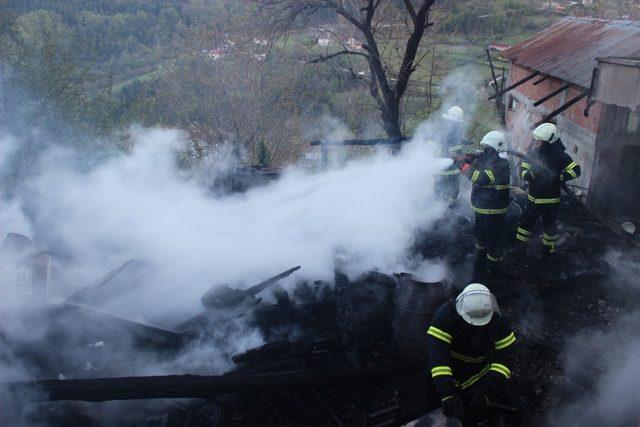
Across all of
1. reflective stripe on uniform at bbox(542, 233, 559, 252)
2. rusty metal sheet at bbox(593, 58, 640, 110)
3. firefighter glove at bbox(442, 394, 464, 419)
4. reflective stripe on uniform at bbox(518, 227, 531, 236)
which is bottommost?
reflective stripe on uniform at bbox(542, 233, 559, 252)

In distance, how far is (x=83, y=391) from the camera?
4.53 metres

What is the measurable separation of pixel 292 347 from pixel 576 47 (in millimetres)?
10441

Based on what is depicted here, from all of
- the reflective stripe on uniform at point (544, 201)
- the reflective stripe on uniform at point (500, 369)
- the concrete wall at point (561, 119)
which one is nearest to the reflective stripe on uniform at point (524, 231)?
the reflective stripe on uniform at point (544, 201)

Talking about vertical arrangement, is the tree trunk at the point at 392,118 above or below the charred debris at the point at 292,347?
above

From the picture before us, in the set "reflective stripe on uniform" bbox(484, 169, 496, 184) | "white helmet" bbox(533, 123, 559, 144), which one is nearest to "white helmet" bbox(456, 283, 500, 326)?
"reflective stripe on uniform" bbox(484, 169, 496, 184)

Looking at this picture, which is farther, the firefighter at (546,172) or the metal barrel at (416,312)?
the firefighter at (546,172)

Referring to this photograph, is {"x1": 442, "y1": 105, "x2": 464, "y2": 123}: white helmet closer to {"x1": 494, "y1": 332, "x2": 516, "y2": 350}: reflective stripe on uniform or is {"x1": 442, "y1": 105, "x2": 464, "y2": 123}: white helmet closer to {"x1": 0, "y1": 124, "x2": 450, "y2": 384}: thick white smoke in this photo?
{"x1": 0, "y1": 124, "x2": 450, "y2": 384}: thick white smoke

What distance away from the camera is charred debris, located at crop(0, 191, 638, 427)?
4.82m

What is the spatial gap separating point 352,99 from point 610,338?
21.0 meters

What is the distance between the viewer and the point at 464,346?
402cm

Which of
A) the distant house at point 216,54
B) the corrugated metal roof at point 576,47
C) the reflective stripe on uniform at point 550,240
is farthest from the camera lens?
the distant house at point 216,54

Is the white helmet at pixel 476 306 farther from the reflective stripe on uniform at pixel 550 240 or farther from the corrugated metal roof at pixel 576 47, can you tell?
the corrugated metal roof at pixel 576 47

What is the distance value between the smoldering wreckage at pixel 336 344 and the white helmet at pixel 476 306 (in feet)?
0.10

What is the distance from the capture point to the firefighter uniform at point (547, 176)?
22.5ft
